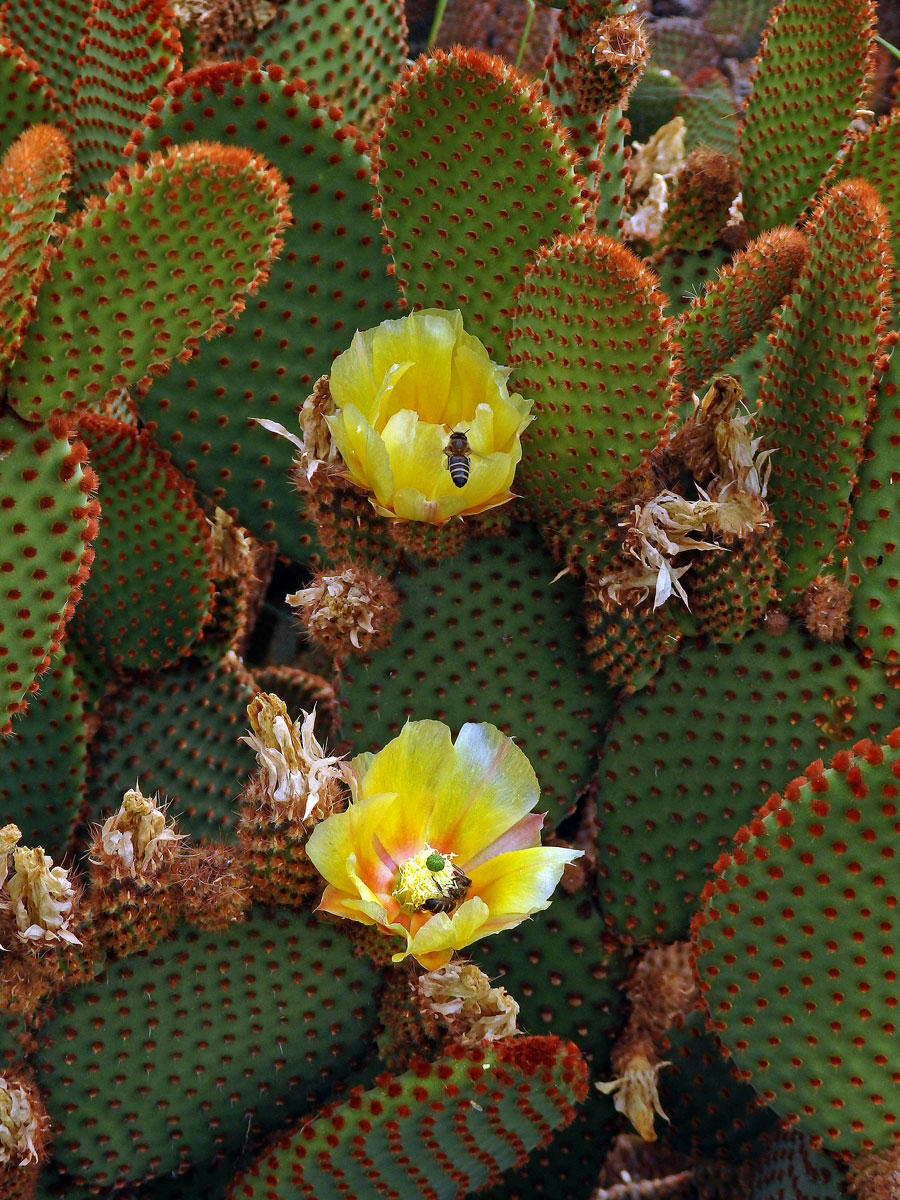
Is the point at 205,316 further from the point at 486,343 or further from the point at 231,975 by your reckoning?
the point at 231,975

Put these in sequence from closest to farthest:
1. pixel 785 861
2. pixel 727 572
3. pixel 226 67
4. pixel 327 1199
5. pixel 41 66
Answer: pixel 785 861 → pixel 327 1199 → pixel 727 572 → pixel 226 67 → pixel 41 66

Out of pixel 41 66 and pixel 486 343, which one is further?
pixel 41 66

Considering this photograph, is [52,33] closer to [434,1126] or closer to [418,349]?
[418,349]

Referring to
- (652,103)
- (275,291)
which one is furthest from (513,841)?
(652,103)

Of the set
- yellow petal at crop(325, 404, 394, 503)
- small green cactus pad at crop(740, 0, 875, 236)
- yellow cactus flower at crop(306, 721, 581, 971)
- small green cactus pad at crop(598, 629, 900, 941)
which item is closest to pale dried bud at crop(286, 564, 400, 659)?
yellow petal at crop(325, 404, 394, 503)

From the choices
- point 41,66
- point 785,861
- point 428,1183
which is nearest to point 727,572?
point 785,861
